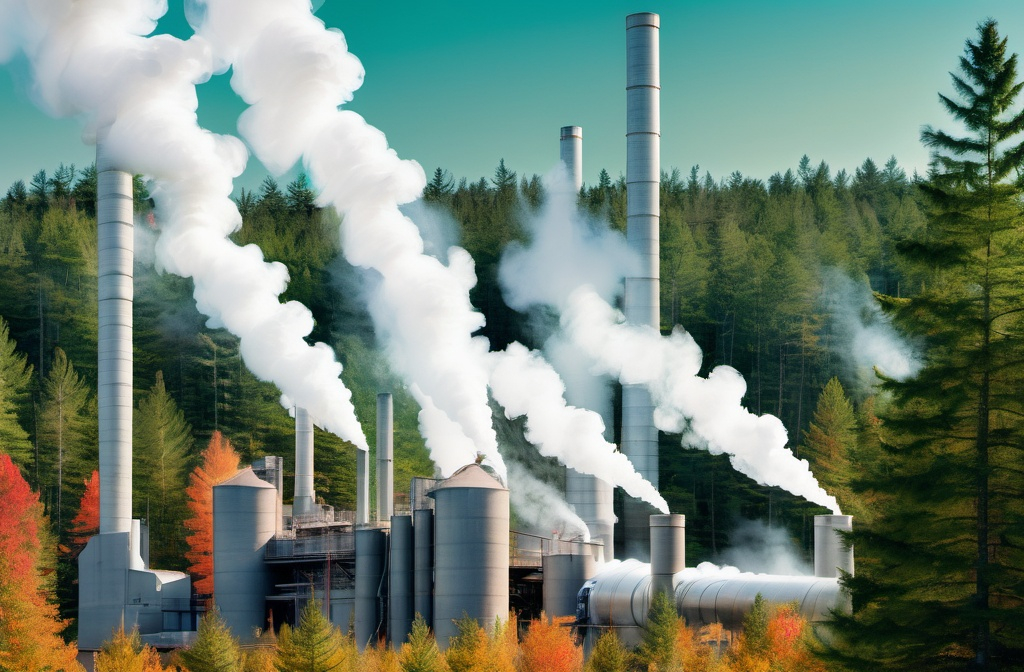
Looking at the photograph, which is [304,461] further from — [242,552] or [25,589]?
[25,589]

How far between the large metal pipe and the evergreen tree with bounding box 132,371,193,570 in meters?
24.5

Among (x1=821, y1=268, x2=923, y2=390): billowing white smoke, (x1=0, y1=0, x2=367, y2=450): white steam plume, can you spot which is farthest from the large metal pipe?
(x1=821, y1=268, x2=923, y2=390): billowing white smoke

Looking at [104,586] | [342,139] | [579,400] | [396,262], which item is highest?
[342,139]

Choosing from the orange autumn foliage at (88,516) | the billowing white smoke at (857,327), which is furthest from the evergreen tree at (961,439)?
the orange autumn foliage at (88,516)

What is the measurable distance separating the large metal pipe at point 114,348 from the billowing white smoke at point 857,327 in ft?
143

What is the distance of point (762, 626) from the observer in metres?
49.7

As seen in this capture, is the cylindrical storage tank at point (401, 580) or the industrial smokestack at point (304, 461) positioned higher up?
the industrial smokestack at point (304, 461)

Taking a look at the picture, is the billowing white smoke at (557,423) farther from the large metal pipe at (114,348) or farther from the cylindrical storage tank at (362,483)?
the large metal pipe at (114,348)

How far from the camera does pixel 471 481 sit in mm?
59156

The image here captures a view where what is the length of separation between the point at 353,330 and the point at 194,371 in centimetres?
1287

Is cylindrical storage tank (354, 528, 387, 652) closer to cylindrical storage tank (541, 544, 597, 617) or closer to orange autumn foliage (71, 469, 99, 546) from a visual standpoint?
cylindrical storage tank (541, 544, 597, 617)

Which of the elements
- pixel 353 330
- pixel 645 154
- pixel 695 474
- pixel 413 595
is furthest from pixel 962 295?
pixel 353 330

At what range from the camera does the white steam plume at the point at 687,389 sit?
65.5 meters

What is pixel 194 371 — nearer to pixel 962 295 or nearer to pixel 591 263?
pixel 591 263
